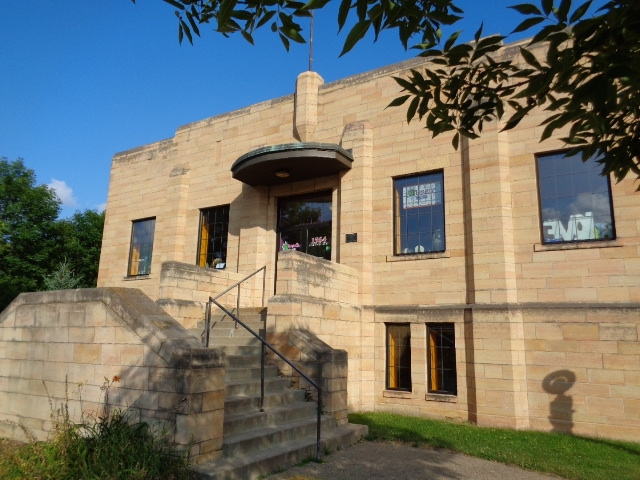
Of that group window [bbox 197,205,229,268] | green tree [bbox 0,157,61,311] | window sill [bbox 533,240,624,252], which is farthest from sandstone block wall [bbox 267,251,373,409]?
green tree [bbox 0,157,61,311]

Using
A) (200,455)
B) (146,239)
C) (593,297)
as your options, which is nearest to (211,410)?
(200,455)

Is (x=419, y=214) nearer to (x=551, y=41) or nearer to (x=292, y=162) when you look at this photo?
(x=292, y=162)

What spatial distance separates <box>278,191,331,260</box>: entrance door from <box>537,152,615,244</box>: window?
5425mm

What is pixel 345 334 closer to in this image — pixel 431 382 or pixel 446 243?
pixel 431 382

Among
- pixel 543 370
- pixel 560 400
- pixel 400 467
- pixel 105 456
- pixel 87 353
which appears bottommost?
pixel 400 467

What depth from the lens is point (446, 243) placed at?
11.4m

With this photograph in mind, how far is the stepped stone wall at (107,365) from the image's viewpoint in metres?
6.03

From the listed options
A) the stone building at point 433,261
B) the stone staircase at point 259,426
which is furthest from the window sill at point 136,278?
the stone staircase at point 259,426

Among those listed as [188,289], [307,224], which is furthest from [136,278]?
[307,224]

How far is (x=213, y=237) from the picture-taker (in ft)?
50.3

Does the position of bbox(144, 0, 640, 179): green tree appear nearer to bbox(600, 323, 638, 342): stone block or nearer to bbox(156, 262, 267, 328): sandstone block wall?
bbox(600, 323, 638, 342): stone block

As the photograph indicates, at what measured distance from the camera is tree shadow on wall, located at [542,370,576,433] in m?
9.43

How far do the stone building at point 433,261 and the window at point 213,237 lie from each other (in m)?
0.09

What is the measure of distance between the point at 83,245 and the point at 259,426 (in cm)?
A: 3119
